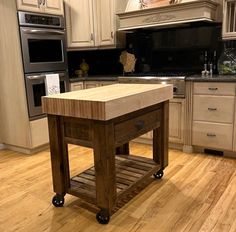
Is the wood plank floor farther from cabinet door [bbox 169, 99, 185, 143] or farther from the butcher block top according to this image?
the butcher block top

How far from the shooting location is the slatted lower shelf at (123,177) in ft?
6.45

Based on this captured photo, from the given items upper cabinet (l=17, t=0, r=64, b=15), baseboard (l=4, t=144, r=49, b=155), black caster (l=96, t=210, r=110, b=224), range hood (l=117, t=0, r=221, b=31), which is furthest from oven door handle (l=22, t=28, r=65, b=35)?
black caster (l=96, t=210, r=110, b=224)

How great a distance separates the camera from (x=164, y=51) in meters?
3.70

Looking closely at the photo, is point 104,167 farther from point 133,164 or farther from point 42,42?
point 42,42

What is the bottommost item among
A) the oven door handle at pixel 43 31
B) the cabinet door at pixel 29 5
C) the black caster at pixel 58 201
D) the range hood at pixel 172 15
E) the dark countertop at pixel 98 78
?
the black caster at pixel 58 201

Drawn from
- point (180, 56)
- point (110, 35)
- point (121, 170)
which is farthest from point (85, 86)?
point (121, 170)

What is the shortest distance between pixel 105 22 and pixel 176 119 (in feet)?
5.54

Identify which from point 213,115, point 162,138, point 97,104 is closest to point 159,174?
point 162,138

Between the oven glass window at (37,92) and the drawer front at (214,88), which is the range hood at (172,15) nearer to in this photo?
the drawer front at (214,88)

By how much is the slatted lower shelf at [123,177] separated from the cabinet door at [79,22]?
1.83 meters

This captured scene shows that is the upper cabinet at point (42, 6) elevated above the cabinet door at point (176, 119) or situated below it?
above

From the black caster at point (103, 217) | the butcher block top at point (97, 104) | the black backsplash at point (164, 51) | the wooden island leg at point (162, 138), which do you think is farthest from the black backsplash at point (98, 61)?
the black caster at point (103, 217)

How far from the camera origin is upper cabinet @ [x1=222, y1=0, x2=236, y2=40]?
2.92m

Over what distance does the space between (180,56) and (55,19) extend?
5.46 feet
